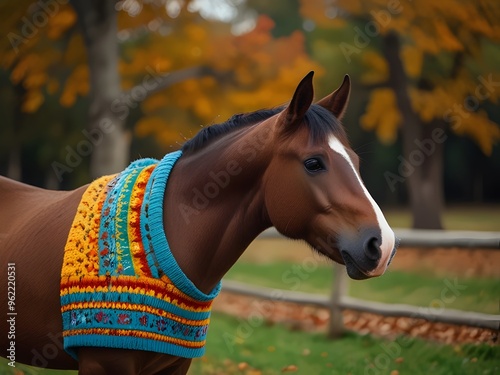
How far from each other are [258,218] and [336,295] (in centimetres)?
425

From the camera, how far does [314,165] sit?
249 cm

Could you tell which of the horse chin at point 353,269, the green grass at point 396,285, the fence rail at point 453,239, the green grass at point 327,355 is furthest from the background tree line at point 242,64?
the horse chin at point 353,269

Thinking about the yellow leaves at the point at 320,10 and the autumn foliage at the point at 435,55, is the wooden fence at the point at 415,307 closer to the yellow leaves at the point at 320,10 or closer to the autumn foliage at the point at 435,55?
the autumn foliage at the point at 435,55

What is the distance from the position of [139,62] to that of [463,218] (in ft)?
46.5

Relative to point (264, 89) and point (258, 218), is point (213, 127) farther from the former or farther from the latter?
point (264, 89)

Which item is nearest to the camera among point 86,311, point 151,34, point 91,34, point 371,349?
point 86,311

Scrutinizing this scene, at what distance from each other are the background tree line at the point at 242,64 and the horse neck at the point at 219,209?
14.2 ft

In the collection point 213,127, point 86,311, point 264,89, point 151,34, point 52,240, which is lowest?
point 264,89

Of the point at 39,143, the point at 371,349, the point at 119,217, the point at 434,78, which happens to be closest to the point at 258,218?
the point at 119,217

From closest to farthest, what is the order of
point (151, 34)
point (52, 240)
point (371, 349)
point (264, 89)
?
point (52, 240), point (371, 349), point (264, 89), point (151, 34)

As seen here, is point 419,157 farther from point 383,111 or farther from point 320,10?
point 320,10

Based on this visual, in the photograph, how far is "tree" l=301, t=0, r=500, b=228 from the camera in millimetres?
8102

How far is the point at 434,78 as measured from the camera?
1094 cm

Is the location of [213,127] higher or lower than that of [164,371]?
higher
